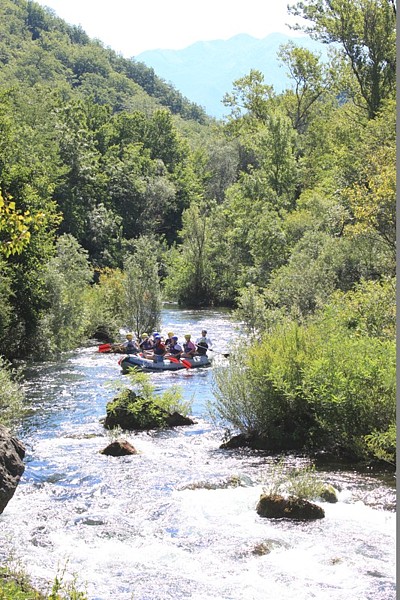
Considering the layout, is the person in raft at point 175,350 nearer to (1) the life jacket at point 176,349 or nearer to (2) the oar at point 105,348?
(1) the life jacket at point 176,349

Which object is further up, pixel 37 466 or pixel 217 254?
pixel 217 254

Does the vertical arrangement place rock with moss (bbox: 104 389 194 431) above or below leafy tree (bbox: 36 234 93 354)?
below

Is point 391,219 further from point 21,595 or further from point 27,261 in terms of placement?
point 21,595

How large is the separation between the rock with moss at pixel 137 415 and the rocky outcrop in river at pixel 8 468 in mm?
5748

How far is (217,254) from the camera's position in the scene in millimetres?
47656

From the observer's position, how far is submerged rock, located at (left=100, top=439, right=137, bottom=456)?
14625 millimetres

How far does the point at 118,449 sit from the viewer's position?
14633mm

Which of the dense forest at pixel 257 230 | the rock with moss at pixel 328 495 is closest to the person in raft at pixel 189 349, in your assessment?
the dense forest at pixel 257 230

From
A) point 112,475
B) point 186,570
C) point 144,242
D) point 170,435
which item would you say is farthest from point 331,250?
point 186,570

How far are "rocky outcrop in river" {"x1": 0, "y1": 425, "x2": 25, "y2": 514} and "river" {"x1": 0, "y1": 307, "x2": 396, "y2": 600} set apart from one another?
0.63m

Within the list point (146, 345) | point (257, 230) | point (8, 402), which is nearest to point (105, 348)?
point (146, 345)

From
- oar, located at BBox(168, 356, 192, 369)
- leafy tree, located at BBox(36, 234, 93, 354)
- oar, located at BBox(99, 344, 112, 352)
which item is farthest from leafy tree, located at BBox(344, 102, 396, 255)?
leafy tree, located at BBox(36, 234, 93, 354)

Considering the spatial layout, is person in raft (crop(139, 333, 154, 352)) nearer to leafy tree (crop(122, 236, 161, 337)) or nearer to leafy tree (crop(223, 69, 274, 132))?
leafy tree (crop(122, 236, 161, 337))

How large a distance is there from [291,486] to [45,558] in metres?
Result: 3.88
